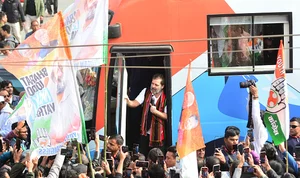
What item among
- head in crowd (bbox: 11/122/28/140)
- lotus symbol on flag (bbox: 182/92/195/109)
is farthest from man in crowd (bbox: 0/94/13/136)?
lotus symbol on flag (bbox: 182/92/195/109)

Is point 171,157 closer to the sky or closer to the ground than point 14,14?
closer to the ground

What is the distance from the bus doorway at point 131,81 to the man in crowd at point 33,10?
155 inches

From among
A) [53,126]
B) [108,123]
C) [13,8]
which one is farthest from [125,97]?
[13,8]

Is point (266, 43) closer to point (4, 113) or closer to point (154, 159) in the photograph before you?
point (154, 159)

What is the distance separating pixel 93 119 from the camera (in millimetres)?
13609

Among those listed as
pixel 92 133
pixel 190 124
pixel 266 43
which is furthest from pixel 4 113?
pixel 266 43

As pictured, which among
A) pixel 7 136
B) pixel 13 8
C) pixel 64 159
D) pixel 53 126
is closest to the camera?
pixel 53 126

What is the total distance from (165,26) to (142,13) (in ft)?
1.17

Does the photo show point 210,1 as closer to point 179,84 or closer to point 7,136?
point 179,84

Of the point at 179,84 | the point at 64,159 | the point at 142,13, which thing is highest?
the point at 142,13

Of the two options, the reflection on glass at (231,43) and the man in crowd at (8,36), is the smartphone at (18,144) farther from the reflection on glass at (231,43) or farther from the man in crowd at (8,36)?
the man in crowd at (8,36)

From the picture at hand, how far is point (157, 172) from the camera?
1154cm

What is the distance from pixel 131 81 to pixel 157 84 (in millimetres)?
632

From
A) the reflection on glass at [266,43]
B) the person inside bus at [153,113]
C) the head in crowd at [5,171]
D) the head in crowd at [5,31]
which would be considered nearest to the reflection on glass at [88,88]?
the person inside bus at [153,113]
